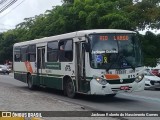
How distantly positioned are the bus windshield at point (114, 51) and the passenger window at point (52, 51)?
11.8ft

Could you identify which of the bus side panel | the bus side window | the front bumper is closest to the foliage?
the front bumper

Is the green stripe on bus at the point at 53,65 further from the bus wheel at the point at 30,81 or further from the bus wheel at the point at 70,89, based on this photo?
the bus wheel at the point at 30,81

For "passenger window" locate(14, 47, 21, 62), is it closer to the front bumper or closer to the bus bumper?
A: the front bumper

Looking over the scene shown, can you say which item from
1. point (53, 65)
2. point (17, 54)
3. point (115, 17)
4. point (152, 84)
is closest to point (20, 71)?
point (17, 54)

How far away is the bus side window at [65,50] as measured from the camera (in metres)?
16.7

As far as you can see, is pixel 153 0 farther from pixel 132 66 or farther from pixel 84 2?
pixel 132 66

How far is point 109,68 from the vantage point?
14.8 meters

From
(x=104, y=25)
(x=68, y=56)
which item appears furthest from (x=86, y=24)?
(x=68, y=56)

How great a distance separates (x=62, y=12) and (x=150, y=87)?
1760 centimetres

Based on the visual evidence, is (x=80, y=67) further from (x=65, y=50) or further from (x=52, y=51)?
(x=52, y=51)

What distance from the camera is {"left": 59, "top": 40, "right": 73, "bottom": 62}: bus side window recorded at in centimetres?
1670

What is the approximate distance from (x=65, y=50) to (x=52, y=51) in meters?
1.71

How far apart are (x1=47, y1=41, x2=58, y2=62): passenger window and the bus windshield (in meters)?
3.60

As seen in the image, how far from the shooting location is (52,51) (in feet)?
61.8
